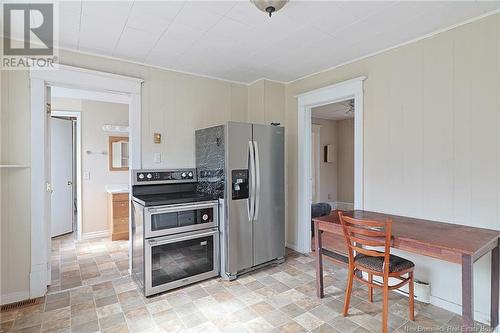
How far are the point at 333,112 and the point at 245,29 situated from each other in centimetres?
418

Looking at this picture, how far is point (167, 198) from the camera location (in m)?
2.91

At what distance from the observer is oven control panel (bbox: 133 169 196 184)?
10.0 ft

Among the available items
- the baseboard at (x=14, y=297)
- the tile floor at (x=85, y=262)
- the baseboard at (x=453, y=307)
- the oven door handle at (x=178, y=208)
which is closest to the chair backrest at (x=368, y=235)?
the baseboard at (x=453, y=307)

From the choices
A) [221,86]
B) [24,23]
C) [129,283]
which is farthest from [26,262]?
[221,86]

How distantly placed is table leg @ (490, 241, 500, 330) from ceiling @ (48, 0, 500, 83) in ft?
6.02

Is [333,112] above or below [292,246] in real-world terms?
above

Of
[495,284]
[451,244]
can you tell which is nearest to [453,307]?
[495,284]

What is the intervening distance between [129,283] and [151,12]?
2591 millimetres

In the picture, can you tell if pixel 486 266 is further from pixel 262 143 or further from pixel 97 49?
pixel 97 49

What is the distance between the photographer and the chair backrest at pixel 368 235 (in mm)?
1924

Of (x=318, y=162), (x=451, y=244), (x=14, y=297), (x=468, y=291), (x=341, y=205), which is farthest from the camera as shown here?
(x=341, y=205)

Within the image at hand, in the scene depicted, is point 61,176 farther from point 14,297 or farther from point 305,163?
point 305,163

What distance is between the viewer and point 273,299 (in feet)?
8.29

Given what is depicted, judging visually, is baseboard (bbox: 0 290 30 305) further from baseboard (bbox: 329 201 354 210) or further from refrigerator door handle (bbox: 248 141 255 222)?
baseboard (bbox: 329 201 354 210)
